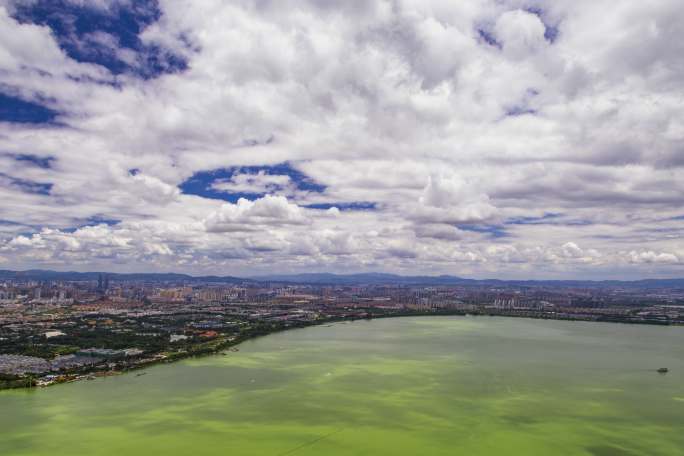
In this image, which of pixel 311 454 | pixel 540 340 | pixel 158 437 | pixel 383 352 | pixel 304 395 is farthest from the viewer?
pixel 540 340

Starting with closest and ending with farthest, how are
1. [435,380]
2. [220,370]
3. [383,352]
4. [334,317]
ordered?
[435,380]
[220,370]
[383,352]
[334,317]

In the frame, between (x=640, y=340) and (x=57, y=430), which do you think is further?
(x=640, y=340)

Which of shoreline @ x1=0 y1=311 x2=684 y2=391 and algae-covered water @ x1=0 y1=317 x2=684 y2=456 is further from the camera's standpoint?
shoreline @ x1=0 y1=311 x2=684 y2=391

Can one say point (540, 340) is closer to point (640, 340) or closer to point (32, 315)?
point (640, 340)

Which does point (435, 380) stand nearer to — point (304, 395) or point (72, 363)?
point (304, 395)

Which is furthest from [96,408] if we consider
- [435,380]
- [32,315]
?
[32,315]

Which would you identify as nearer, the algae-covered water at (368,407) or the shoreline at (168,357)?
the algae-covered water at (368,407)

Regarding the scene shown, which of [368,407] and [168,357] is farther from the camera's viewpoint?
[168,357]

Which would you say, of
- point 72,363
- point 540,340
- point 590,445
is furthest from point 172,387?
point 540,340
